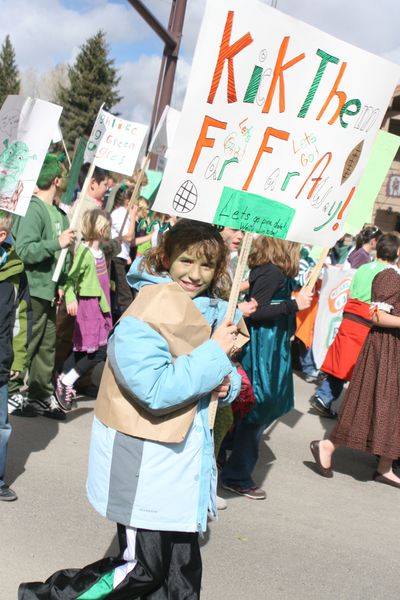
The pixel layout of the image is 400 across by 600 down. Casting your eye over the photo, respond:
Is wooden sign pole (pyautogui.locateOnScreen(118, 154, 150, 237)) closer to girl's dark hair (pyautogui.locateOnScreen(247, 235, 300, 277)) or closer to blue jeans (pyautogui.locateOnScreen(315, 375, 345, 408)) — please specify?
blue jeans (pyautogui.locateOnScreen(315, 375, 345, 408))

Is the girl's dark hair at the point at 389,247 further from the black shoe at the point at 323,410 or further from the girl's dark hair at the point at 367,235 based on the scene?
the girl's dark hair at the point at 367,235

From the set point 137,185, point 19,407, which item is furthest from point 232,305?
point 137,185

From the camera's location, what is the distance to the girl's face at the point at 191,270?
2932 mm

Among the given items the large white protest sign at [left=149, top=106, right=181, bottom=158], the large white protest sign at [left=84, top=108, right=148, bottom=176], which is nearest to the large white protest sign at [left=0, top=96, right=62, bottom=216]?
the large white protest sign at [left=84, top=108, right=148, bottom=176]

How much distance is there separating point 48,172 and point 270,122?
2.88 meters

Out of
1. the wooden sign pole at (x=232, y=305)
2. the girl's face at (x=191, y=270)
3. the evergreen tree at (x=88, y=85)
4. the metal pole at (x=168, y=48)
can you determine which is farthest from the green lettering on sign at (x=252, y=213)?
the evergreen tree at (x=88, y=85)

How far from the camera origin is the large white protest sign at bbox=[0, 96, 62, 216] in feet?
15.3

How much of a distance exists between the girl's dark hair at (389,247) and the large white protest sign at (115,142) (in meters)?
2.70

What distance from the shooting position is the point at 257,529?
4.59 m

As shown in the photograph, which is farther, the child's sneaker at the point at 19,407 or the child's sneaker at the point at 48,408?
the child's sneaker at the point at 48,408

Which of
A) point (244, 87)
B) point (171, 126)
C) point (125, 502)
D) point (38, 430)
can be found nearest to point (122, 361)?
point (125, 502)

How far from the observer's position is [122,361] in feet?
8.73

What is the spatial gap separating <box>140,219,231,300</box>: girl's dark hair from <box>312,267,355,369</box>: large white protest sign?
237 inches

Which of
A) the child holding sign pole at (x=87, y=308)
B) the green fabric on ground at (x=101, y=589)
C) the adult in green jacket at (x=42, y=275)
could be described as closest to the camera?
the green fabric on ground at (x=101, y=589)
